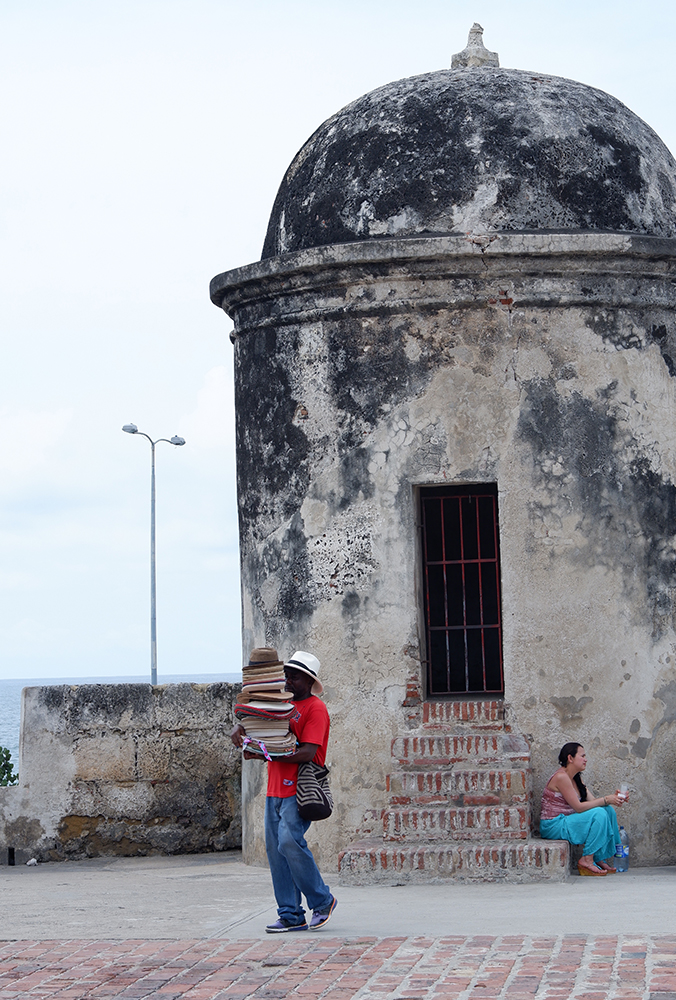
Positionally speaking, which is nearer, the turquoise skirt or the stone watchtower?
the turquoise skirt

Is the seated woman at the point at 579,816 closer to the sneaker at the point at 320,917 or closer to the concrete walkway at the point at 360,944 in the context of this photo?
the concrete walkway at the point at 360,944

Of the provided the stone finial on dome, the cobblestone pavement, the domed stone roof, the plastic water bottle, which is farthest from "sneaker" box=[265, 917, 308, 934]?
the stone finial on dome

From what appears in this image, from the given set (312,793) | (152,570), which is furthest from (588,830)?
(152,570)

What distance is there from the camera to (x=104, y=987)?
238 inches

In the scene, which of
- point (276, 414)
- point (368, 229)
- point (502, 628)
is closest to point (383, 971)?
point (502, 628)

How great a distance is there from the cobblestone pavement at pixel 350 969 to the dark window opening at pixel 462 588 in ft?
10.2

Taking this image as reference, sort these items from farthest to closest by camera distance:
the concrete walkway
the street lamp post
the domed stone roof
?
1. the street lamp post
2. the domed stone roof
3. the concrete walkway

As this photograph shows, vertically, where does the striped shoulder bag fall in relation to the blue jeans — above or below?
above

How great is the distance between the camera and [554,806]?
8641 mm

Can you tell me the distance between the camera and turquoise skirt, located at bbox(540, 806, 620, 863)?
8484 mm

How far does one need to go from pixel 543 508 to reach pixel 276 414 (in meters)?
1.90

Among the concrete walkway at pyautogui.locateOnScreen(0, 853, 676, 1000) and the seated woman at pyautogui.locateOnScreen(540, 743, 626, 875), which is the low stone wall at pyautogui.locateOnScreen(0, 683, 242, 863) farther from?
the seated woman at pyautogui.locateOnScreen(540, 743, 626, 875)

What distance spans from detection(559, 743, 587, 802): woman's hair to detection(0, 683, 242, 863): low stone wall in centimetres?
298

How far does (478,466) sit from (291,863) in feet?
10.3
